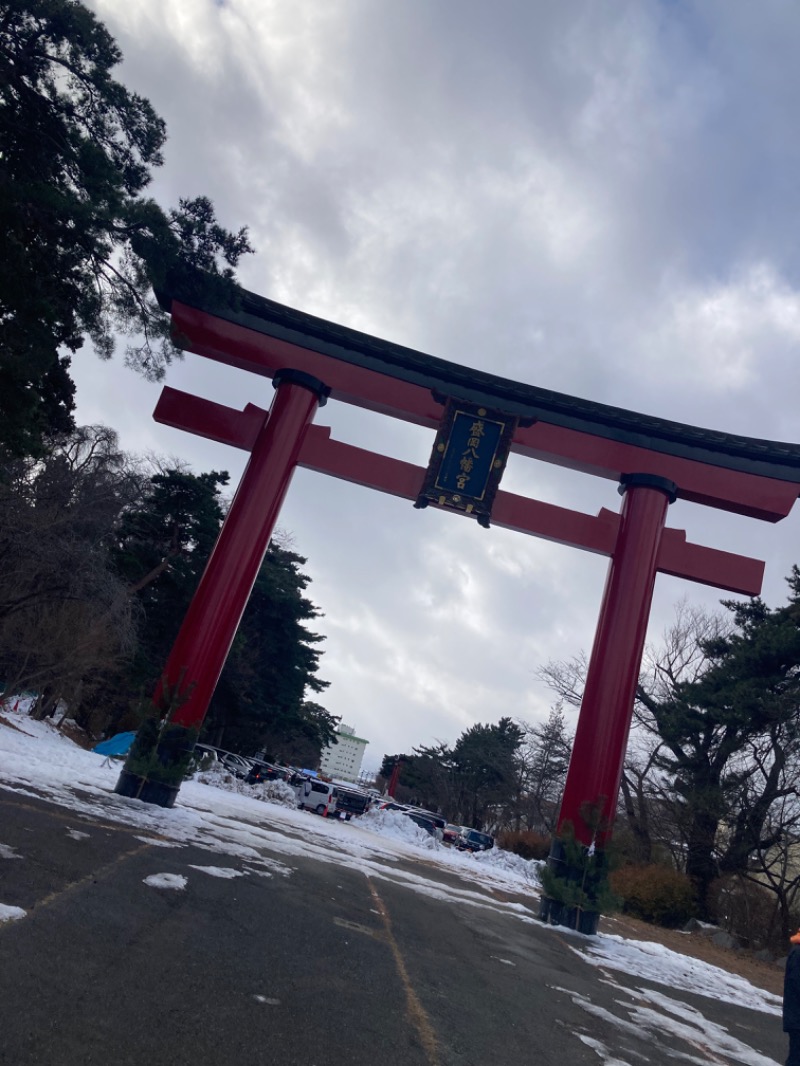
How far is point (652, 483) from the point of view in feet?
39.0

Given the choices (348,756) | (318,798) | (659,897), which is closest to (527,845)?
(318,798)

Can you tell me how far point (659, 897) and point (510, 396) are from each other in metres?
13.3

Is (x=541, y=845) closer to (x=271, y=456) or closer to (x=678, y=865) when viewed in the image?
(x=678, y=865)

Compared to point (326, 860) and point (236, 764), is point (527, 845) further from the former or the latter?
point (326, 860)

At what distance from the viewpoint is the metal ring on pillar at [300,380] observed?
39.5 ft

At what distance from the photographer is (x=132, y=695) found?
88.7 feet

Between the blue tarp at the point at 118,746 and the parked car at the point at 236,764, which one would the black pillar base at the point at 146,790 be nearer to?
the blue tarp at the point at 118,746

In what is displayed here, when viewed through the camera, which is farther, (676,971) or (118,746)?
(118,746)

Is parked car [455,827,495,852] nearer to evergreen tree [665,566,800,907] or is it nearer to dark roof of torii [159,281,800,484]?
evergreen tree [665,566,800,907]

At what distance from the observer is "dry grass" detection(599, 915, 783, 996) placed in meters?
11.4

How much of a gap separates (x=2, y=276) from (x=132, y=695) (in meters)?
22.7

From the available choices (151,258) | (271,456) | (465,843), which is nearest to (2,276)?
(151,258)

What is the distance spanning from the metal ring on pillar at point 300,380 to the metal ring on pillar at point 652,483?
225 inches

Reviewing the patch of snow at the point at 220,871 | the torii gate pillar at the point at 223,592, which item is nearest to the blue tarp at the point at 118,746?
the torii gate pillar at the point at 223,592
